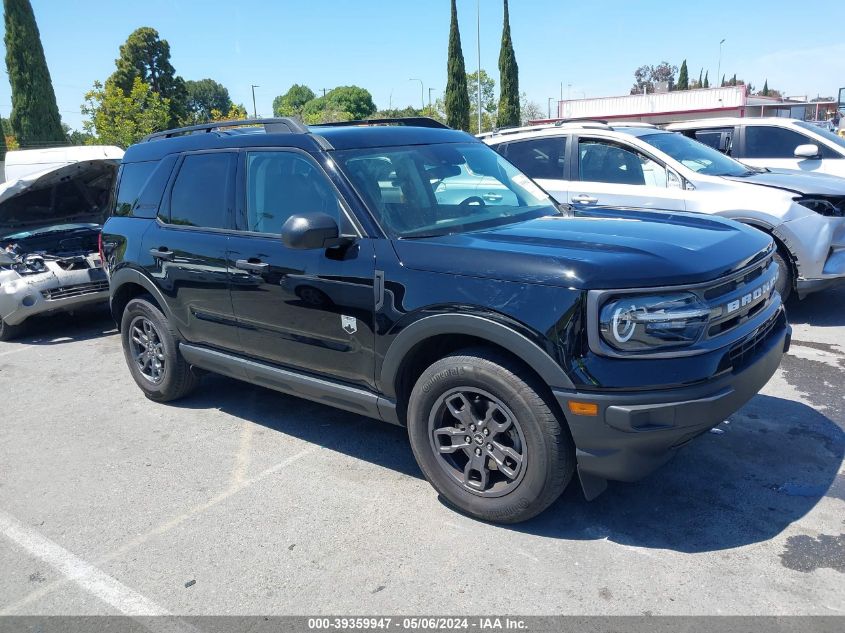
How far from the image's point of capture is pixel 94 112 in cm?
2441

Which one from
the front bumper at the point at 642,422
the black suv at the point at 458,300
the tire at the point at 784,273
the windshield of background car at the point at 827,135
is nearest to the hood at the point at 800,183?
the tire at the point at 784,273

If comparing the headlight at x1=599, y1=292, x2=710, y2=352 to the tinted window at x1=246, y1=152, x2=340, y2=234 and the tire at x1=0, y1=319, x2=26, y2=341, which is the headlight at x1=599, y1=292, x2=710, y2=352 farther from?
the tire at x1=0, y1=319, x2=26, y2=341

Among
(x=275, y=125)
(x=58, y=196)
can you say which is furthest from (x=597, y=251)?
(x=58, y=196)

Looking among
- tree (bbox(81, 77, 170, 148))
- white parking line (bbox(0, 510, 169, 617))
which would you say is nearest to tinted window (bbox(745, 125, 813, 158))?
white parking line (bbox(0, 510, 169, 617))

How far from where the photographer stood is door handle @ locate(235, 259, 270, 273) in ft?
13.3

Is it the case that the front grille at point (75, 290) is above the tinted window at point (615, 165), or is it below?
below

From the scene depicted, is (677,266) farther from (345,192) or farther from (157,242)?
(157,242)

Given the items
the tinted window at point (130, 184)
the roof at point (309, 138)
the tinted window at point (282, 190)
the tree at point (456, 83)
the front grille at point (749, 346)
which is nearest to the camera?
the front grille at point (749, 346)

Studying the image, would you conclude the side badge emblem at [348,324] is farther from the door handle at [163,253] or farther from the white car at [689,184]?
the white car at [689,184]

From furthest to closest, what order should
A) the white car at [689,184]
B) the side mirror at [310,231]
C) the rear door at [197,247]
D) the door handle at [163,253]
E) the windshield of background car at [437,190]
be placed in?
1. the white car at [689,184]
2. the door handle at [163,253]
3. the rear door at [197,247]
4. the windshield of background car at [437,190]
5. the side mirror at [310,231]

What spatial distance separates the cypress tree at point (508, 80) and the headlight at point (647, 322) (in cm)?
4359

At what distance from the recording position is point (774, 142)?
8984mm

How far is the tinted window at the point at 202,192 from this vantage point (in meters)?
4.46

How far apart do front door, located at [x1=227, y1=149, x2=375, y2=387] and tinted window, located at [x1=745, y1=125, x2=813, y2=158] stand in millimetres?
7343
